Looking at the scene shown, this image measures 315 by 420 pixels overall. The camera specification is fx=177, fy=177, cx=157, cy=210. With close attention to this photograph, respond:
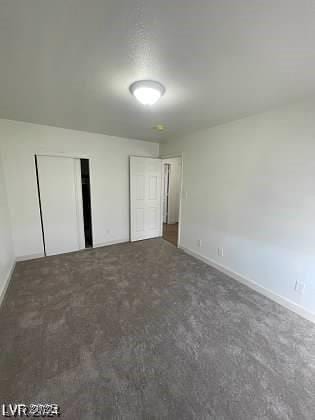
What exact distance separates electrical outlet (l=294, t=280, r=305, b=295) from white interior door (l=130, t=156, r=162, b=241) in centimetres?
303

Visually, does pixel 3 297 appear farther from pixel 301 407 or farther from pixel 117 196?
pixel 301 407

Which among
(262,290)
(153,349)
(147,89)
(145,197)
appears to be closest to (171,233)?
(145,197)

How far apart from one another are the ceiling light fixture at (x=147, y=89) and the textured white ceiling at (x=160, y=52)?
60mm

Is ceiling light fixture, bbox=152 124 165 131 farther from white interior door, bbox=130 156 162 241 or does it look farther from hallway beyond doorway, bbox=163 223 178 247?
hallway beyond doorway, bbox=163 223 178 247

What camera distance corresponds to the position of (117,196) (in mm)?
3980

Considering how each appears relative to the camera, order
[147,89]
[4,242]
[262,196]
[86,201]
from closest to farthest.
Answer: [147,89] < [262,196] < [4,242] < [86,201]

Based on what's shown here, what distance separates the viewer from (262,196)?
7.72ft

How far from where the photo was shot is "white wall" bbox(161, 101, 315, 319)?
1971 millimetres

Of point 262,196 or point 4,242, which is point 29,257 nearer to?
point 4,242

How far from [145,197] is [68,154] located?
183 cm

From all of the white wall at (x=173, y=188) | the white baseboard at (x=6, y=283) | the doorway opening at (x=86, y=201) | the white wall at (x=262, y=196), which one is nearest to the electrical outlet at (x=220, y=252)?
the white wall at (x=262, y=196)

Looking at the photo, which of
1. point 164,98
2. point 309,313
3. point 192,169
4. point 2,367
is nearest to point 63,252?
point 2,367

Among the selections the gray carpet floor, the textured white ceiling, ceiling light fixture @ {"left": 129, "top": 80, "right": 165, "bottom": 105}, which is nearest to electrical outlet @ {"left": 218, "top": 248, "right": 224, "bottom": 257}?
the gray carpet floor

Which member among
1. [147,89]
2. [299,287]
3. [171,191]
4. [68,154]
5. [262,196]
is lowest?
[299,287]
